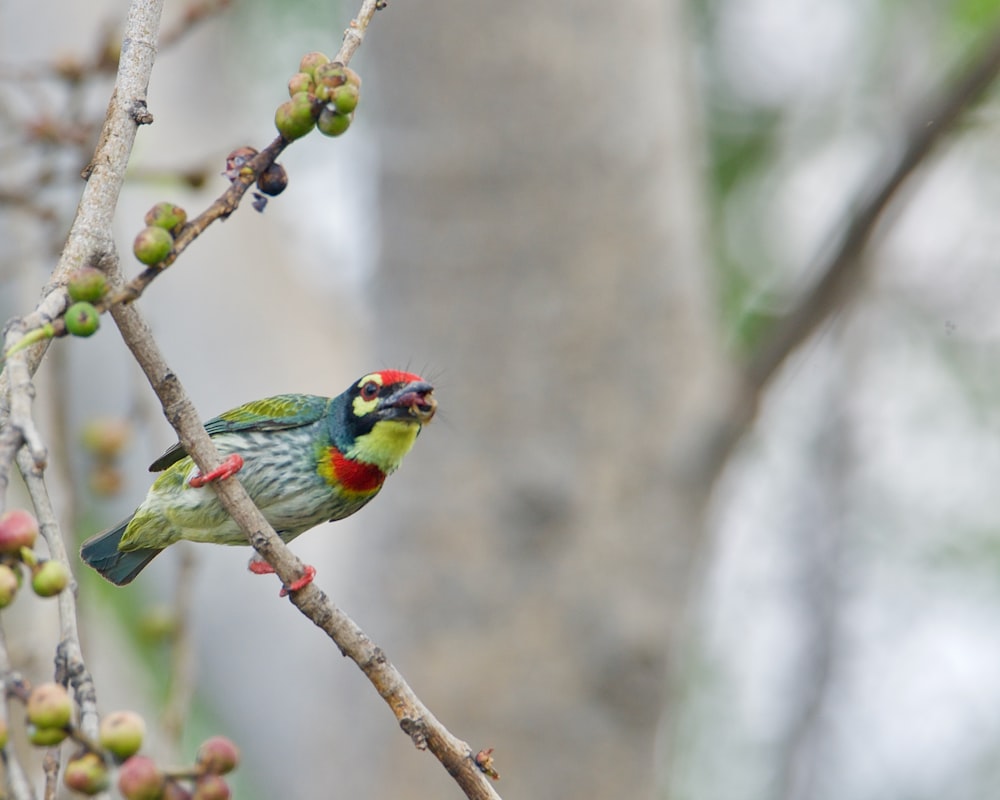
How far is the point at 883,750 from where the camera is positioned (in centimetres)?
819

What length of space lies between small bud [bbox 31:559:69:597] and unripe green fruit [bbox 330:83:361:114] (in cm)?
83

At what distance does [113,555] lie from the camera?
3.59 m

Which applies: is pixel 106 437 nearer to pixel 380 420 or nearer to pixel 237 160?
pixel 380 420

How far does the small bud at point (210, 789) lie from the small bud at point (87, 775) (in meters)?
0.13

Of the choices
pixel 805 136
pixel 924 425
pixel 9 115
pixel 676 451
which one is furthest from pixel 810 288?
pixel 805 136

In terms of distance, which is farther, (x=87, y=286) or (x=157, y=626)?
(x=157, y=626)

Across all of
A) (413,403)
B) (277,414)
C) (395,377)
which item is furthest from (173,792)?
(277,414)

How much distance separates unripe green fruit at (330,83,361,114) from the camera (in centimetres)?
201

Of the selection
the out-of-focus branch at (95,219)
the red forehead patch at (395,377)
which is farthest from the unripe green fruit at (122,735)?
the red forehead patch at (395,377)

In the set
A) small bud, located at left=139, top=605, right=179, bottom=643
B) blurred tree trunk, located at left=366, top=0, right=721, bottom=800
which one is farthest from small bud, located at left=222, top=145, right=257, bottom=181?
blurred tree trunk, located at left=366, top=0, right=721, bottom=800

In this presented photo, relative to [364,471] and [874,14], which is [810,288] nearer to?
[364,471]

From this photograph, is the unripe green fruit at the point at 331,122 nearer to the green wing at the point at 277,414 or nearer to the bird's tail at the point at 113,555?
the green wing at the point at 277,414

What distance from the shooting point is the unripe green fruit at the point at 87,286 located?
1.77 meters

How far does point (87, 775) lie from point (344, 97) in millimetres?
1050
